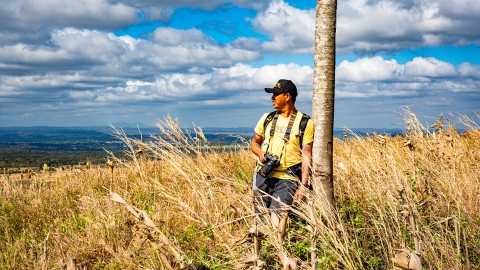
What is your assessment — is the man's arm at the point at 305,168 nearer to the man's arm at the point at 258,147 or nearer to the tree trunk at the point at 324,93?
the tree trunk at the point at 324,93

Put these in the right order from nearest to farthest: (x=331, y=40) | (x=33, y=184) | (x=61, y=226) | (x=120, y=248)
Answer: (x=120, y=248) < (x=331, y=40) < (x=61, y=226) < (x=33, y=184)

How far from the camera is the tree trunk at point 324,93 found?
14.2 ft

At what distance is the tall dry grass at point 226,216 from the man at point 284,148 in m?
0.31

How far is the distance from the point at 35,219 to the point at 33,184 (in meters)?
1.41

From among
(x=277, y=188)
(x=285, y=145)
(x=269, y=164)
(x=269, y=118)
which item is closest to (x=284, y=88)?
(x=269, y=118)

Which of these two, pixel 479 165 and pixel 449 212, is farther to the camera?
pixel 479 165

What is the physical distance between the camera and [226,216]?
481 centimetres

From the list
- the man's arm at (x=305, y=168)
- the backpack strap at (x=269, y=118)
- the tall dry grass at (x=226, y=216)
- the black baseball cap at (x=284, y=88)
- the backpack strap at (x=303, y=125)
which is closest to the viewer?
the tall dry grass at (x=226, y=216)

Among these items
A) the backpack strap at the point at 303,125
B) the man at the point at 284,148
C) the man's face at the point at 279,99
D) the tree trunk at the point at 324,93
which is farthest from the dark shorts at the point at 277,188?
the man's face at the point at 279,99

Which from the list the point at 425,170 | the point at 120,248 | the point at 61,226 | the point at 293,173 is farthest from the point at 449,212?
the point at 61,226

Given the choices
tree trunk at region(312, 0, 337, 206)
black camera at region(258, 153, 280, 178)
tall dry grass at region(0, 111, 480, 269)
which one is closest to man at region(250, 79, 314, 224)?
black camera at region(258, 153, 280, 178)

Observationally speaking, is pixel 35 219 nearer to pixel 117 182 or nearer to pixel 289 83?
pixel 117 182

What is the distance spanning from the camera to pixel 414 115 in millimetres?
6211

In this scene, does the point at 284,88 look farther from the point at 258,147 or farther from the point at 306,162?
the point at 306,162
